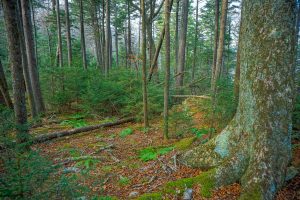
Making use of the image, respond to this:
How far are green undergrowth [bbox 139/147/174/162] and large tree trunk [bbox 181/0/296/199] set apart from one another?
2.97 m

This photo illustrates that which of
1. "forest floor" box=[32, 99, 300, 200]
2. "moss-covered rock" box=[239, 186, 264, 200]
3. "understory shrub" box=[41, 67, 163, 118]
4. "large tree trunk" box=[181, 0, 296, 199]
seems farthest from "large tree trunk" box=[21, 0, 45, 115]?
"moss-covered rock" box=[239, 186, 264, 200]

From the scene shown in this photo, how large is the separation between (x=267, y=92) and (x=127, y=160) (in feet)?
15.2

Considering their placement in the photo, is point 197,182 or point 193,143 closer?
point 197,182

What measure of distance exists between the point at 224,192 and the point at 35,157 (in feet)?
10.5

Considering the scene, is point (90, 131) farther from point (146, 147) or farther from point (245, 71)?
point (245, 71)

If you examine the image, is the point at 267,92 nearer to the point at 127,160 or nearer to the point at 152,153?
the point at 152,153

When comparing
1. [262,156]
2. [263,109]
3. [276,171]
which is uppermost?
[263,109]

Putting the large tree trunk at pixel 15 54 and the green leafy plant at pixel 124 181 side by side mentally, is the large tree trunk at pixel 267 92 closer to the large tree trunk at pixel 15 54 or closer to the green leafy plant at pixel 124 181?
the green leafy plant at pixel 124 181

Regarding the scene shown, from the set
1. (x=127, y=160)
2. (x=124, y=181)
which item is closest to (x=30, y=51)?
(x=127, y=160)

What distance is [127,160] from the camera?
6.52 metres

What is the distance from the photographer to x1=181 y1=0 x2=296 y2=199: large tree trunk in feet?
10.3

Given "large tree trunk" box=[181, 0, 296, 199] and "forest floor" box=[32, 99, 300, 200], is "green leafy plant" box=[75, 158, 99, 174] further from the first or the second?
"large tree trunk" box=[181, 0, 296, 199]

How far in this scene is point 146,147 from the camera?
7402 mm

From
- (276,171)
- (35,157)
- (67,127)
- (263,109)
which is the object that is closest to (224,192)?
(276,171)
